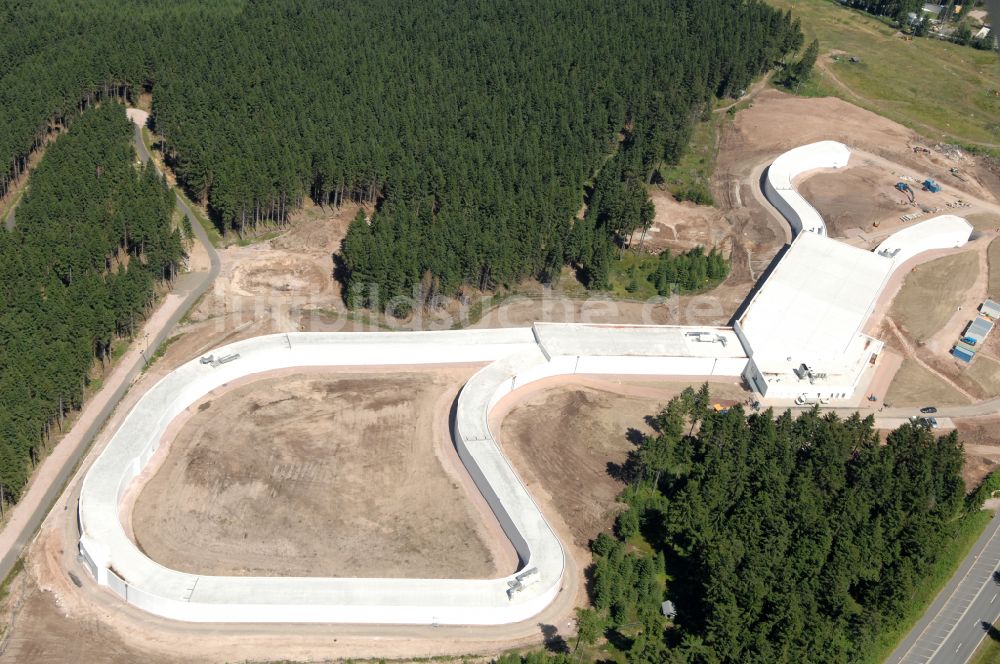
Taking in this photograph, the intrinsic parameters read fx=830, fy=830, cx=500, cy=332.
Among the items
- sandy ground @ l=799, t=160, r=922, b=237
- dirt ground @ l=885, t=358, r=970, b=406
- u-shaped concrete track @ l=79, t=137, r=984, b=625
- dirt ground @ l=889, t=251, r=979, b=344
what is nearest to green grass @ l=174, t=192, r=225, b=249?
u-shaped concrete track @ l=79, t=137, r=984, b=625

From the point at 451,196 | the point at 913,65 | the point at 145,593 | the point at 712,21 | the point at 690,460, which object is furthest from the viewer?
the point at 913,65

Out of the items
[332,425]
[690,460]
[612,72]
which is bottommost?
[332,425]

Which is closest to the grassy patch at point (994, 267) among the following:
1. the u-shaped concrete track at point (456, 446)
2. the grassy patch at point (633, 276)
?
the u-shaped concrete track at point (456, 446)

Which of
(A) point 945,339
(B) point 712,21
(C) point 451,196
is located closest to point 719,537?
(A) point 945,339

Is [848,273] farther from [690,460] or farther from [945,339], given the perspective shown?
[690,460]

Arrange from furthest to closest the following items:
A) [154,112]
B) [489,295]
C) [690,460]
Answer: [154,112] → [489,295] → [690,460]

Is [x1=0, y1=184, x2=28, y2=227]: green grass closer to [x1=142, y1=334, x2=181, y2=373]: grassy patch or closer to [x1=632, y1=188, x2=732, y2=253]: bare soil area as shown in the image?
[x1=142, y1=334, x2=181, y2=373]: grassy patch
